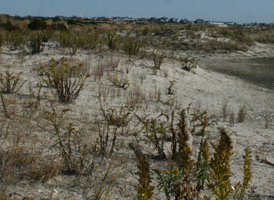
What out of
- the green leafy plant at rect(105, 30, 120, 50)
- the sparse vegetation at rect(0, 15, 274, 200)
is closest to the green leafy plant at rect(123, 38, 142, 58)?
the sparse vegetation at rect(0, 15, 274, 200)

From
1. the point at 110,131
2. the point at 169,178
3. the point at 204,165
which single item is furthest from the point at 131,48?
the point at 204,165

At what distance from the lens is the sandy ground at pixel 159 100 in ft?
6.73

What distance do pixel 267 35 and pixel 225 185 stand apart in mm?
21231

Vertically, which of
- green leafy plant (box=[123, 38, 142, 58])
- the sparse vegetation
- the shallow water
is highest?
green leafy plant (box=[123, 38, 142, 58])

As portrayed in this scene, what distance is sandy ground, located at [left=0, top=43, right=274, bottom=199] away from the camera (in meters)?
2.05

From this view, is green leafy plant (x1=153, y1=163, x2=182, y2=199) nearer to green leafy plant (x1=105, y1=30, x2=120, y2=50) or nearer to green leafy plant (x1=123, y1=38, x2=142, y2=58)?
green leafy plant (x1=123, y1=38, x2=142, y2=58)

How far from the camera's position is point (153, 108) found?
4.61 metres

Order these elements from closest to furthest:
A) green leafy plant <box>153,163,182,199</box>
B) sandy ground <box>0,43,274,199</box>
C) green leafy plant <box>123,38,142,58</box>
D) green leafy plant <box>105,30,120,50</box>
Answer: green leafy plant <box>153,163,182,199</box>
sandy ground <box>0,43,274,199</box>
green leafy plant <box>123,38,142,58</box>
green leafy plant <box>105,30,120,50</box>

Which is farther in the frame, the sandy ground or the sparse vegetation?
the sandy ground

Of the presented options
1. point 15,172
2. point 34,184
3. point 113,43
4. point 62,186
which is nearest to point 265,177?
point 62,186

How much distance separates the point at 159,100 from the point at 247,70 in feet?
22.4

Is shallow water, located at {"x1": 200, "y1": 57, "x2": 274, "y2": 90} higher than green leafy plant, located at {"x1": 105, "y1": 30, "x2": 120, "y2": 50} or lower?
lower

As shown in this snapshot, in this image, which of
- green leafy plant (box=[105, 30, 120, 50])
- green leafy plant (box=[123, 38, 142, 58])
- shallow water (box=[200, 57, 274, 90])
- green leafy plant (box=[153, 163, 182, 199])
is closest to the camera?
green leafy plant (box=[153, 163, 182, 199])

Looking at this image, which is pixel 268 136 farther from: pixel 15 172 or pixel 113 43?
pixel 113 43
